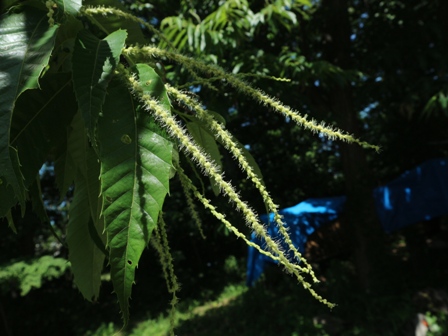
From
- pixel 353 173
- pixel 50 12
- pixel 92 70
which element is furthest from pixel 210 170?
pixel 353 173

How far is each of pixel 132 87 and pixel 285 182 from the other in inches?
340

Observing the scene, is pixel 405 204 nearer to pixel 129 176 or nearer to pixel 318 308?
pixel 318 308

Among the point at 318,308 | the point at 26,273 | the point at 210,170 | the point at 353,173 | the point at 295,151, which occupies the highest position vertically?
the point at 210,170

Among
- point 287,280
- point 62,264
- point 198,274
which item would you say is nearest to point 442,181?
point 287,280

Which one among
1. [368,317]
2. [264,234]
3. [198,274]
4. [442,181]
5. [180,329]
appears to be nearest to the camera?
[264,234]

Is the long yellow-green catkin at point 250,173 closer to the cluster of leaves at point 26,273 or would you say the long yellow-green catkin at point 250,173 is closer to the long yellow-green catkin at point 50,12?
the long yellow-green catkin at point 50,12


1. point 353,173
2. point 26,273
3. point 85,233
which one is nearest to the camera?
point 85,233

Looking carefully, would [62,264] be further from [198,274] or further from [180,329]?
[198,274]

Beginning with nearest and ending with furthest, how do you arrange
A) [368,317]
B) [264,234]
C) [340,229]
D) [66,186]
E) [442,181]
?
[264,234], [66,186], [368,317], [442,181], [340,229]

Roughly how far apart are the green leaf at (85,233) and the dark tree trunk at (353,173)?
549 cm

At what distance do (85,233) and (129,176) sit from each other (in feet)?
0.94

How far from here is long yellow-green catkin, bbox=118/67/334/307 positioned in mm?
459

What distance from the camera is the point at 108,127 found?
0.51 metres

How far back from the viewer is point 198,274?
10859 mm
